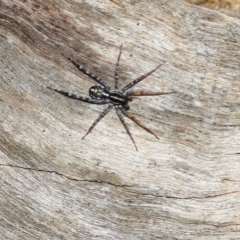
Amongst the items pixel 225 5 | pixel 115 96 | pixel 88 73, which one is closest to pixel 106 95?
pixel 115 96

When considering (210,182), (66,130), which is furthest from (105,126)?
(210,182)

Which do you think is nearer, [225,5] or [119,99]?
[119,99]

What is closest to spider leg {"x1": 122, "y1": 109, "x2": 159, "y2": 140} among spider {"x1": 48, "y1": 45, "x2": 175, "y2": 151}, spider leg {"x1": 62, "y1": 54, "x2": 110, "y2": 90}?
spider {"x1": 48, "y1": 45, "x2": 175, "y2": 151}

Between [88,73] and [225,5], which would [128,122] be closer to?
[88,73]

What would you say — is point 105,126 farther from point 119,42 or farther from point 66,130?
point 119,42

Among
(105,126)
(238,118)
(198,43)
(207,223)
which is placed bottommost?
(207,223)

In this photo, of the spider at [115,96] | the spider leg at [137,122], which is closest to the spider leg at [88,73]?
the spider at [115,96]

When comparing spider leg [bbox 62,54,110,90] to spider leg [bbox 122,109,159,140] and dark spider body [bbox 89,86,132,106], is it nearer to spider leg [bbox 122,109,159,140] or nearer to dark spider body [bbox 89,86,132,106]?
dark spider body [bbox 89,86,132,106]

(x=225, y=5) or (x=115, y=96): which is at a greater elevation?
(x=225, y=5)
